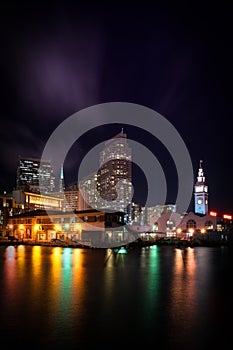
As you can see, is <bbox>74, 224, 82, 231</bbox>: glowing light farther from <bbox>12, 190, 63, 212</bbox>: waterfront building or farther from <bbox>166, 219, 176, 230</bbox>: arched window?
<bbox>12, 190, 63, 212</bbox>: waterfront building

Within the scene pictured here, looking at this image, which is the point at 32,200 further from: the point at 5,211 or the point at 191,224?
the point at 191,224

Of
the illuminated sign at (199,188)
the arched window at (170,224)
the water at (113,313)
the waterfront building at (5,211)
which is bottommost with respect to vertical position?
the arched window at (170,224)

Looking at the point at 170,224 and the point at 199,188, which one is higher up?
the point at 199,188

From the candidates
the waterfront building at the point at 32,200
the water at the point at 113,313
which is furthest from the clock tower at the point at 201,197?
the water at the point at 113,313

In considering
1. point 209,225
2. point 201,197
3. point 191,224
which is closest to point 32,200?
point 191,224

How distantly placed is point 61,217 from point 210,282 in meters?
53.7

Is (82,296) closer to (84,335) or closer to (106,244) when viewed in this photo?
(84,335)

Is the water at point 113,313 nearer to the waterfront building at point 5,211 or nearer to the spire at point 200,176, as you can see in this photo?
the waterfront building at point 5,211

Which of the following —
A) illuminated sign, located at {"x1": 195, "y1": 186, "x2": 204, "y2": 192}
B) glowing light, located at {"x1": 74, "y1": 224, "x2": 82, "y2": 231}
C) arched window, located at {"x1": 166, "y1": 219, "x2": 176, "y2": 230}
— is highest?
illuminated sign, located at {"x1": 195, "y1": 186, "x2": 204, "y2": 192}

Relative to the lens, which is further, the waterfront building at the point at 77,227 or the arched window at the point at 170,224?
the arched window at the point at 170,224

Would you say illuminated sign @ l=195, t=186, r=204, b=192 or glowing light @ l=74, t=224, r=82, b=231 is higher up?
illuminated sign @ l=195, t=186, r=204, b=192

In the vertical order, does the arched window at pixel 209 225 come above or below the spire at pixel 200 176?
below

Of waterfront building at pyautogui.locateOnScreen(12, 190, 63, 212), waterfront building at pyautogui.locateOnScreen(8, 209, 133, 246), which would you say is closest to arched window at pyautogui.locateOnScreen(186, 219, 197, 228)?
waterfront building at pyautogui.locateOnScreen(8, 209, 133, 246)

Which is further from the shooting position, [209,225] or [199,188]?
[199,188]
